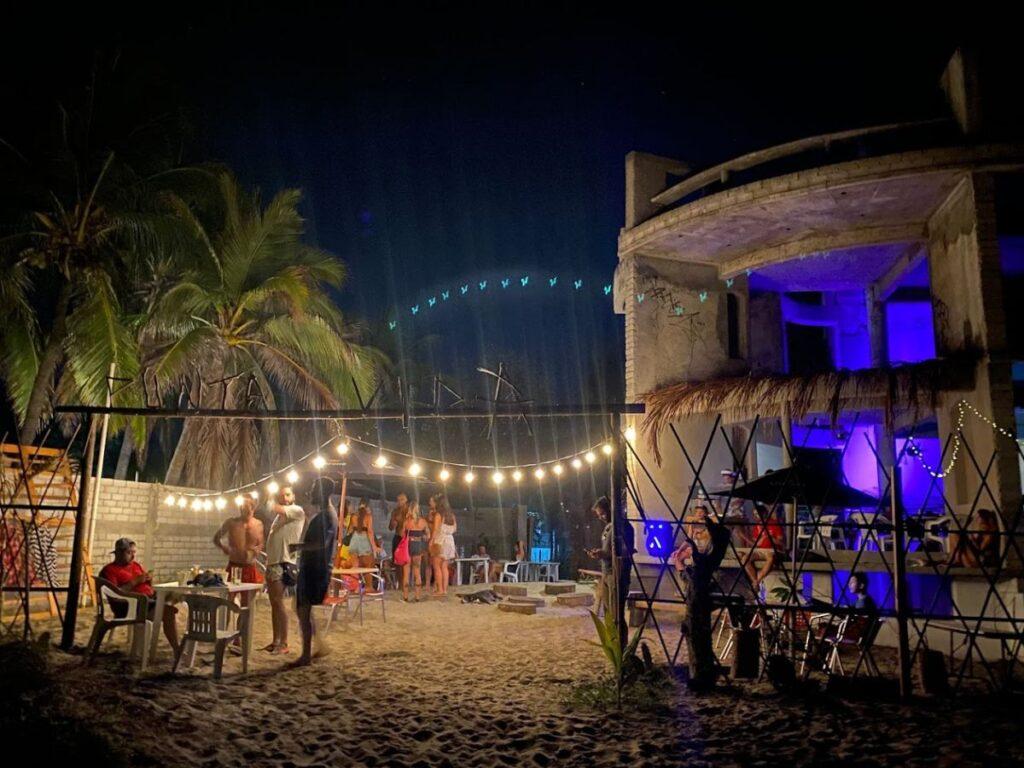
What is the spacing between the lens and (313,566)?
8.16 m

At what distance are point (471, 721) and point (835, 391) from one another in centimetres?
797

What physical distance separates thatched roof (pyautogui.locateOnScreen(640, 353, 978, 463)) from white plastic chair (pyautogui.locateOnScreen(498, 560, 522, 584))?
7.08 metres

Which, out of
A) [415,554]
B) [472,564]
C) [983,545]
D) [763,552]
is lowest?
[472,564]

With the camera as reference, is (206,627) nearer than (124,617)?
Yes

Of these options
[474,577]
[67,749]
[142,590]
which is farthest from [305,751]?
[474,577]

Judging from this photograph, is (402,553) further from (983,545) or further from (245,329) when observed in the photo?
(983,545)

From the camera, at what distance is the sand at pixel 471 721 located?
5.61 meters

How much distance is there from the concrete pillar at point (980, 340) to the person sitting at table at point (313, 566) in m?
8.56

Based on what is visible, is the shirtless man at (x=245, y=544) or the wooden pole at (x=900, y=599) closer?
the wooden pole at (x=900, y=599)

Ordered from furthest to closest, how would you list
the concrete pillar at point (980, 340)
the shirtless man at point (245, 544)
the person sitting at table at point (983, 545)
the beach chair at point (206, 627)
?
the concrete pillar at point (980, 340), the shirtless man at point (245, 544), the person sitting at table at point (983, 545), the beach chair at point (206, 627)

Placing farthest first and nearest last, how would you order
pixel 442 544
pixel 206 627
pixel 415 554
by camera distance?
1. pixel 415 554
2. pixel 442 544
3. pixel 206 627

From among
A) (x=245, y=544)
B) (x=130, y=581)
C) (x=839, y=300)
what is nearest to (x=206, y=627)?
(x=130, y=581)

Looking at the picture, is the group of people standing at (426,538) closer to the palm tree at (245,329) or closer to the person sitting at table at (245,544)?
the palm tree at (245,329)

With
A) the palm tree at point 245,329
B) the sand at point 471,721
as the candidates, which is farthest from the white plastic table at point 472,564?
the sand at point 471,721
